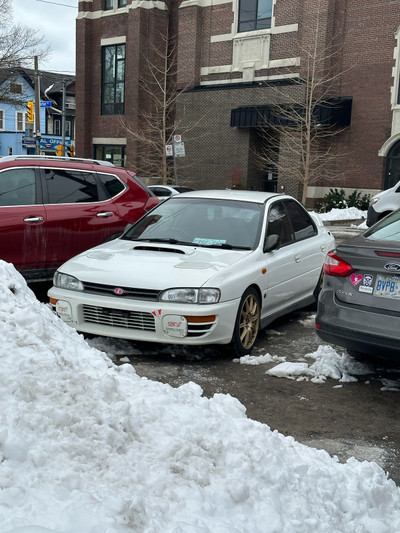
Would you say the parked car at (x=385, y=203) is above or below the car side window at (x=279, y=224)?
below

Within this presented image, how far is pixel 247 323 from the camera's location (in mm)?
6324

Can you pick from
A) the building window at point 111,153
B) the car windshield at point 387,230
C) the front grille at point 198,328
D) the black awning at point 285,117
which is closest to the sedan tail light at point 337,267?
the car windshield at point 387,230

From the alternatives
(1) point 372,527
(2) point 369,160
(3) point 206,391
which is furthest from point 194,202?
(2) point 369,160

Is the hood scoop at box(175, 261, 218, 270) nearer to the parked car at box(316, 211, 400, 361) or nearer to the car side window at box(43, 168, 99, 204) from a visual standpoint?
the parked car at box(316, 211, 400, 361)

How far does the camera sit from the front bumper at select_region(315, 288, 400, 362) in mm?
4941

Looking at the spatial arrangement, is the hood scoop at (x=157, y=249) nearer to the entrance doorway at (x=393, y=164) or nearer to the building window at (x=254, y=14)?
the entrance doorway at (x=393, y=164)

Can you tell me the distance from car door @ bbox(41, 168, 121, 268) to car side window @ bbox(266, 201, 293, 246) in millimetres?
2508

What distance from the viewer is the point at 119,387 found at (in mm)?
3229

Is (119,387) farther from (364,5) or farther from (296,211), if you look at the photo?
(364,5)

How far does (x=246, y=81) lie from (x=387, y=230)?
25456 millimetres

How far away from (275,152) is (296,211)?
2158 centimetres

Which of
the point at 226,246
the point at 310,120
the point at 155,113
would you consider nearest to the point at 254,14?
the point at 310,120

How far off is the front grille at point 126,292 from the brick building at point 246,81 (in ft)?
72.2

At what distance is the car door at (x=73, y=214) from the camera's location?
27.0 ft
